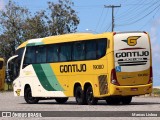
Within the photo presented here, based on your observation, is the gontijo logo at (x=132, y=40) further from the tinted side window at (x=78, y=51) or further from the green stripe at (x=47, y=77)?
the green stripe at (x=47, y=77)

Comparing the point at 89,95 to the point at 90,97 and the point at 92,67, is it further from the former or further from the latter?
→ the point at 92,67

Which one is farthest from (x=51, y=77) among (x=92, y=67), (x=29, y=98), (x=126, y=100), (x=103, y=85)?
(x=103, y=85)

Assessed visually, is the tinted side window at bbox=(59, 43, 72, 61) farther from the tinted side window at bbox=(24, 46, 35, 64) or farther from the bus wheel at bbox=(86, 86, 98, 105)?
the tinted side window at bbox=(24, 46, 35, 64)

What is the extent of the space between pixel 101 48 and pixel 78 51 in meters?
1.86

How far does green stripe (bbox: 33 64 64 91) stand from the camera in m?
30.9

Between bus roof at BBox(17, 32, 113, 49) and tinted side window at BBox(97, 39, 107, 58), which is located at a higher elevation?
bus roof at BBox(17, 32, 113, 49)

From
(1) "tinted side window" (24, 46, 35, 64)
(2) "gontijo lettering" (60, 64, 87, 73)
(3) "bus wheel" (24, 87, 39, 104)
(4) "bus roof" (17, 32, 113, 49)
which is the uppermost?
(4) "bus roof" (17, 32, 113, 49)

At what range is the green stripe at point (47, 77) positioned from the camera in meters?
30.9

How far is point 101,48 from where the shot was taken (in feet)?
90.0

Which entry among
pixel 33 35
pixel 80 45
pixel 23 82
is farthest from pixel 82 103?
pixel 33 35

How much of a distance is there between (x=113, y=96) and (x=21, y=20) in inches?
2220

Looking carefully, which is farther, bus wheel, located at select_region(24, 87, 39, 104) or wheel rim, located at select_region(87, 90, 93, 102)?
bus wheel, located at select_region(24, 87, 39, 104)

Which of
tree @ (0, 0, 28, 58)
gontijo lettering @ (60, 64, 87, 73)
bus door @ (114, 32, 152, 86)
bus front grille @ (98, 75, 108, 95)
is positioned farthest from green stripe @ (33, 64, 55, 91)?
tree @ (0, 0, 28, 58)

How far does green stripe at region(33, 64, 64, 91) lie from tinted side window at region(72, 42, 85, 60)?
2216 millimetres
